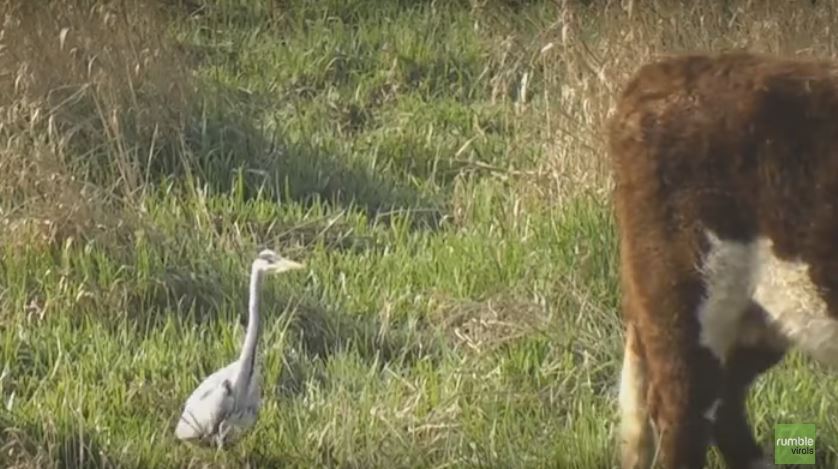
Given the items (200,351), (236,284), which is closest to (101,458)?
(200,351)

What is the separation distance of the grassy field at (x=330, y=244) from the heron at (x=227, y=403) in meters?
0.07

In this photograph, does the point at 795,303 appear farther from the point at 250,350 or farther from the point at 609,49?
the point at 609,49

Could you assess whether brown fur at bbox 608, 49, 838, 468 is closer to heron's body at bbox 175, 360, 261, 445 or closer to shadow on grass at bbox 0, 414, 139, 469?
heron's body at bbox 175, 360, 261, 445

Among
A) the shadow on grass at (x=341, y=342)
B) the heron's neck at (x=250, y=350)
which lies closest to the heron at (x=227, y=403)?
the heron's neck at (x=250, y=350)

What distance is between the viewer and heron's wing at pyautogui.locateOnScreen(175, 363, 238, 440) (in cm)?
512

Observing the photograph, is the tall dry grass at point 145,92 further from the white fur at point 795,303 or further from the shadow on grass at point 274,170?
the white fur at point 795,303

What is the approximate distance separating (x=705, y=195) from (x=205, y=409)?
151 centimetres

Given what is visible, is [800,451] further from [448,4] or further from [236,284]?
[448,4]

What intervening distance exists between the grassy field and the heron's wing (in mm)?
57

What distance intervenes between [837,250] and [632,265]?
0.53 m

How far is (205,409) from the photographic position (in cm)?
516

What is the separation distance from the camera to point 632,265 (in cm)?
468

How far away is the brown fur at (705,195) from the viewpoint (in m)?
4.40

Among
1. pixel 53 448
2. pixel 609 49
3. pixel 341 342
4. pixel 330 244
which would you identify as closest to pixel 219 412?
pixel 53 448
